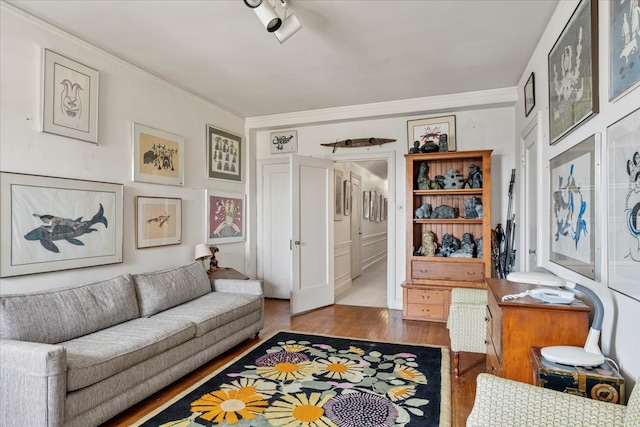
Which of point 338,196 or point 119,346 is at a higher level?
point 338,196

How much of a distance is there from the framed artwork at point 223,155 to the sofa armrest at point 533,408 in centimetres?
393

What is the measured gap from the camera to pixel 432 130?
4605 millimetres

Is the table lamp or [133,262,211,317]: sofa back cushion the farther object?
[133,262,211,317]: sofa back cushion

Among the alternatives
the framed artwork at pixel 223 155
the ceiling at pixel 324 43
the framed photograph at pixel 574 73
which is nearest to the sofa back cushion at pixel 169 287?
the framed artwork at pixel 223 155

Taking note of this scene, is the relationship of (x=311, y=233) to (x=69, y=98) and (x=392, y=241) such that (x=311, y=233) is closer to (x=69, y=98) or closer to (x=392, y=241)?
(x=392, y=241)

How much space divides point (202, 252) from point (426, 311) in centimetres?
270

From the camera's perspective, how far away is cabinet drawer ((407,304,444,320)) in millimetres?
4184

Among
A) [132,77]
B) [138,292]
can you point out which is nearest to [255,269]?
[138,292]

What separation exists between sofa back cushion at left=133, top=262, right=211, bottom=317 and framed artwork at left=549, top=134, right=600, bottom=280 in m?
3.05

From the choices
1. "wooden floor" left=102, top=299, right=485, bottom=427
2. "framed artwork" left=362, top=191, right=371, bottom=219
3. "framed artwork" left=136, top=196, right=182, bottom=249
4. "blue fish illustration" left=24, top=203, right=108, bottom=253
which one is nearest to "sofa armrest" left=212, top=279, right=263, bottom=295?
"wooden floor" left=102, top=299, right=485, bottom=427

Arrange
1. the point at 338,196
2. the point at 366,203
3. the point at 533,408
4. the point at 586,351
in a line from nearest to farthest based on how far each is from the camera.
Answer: the point at 533,408 < the point at 586,351 < the point at 338,196 < the point at 366,203

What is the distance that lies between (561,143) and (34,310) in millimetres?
3546

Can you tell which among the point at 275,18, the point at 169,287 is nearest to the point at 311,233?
the point at 169,287

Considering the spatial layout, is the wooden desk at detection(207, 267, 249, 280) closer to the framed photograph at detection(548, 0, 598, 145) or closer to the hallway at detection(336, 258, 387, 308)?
the hallway at detection(336, 258, 387, 308)
